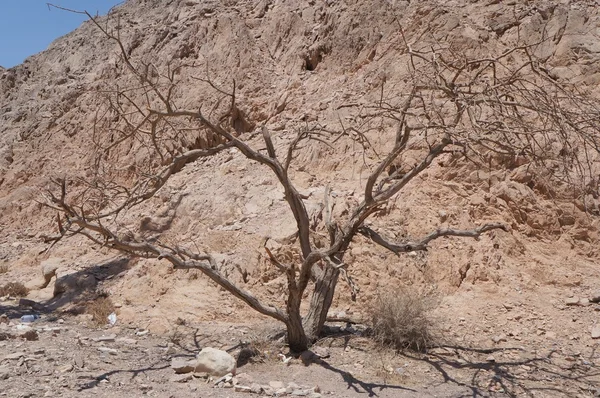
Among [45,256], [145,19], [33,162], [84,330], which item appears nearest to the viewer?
[84,330]

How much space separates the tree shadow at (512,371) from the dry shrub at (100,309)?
3.98 metres

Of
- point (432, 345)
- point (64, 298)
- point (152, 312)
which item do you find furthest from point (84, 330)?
point (432, 345)

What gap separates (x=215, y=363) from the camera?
511cm

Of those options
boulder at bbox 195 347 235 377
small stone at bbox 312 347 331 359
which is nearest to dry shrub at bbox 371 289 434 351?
small stone at bbox 312 347 331 359

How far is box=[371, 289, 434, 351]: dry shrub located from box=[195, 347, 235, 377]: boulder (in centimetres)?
162

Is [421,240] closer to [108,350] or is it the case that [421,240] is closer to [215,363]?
[215,363]

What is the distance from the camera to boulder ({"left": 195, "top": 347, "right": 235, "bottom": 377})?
5090mm

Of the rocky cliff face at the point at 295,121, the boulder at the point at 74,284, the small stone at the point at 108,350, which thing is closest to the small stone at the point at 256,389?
the small stone at the point at 108,350

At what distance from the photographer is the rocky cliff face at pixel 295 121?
7520 millimetres

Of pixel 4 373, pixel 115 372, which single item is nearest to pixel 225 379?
pixel 115 372

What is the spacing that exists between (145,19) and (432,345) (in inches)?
522

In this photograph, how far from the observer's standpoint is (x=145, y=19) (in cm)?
1589

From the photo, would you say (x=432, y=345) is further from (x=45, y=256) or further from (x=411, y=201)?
(x=45, y=256)

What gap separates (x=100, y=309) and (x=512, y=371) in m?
5.16
